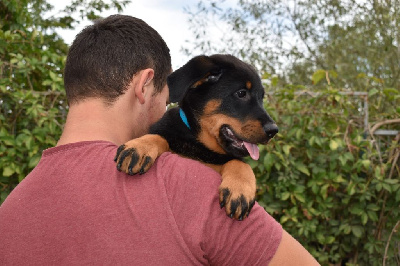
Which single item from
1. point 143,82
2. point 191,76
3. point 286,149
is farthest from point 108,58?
point 286,149

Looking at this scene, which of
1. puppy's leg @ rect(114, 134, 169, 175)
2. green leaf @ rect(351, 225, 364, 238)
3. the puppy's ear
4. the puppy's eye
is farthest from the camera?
green leaf @ rect(351, 225, 364, 238)

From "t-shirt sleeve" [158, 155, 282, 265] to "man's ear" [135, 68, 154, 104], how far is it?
0.58m

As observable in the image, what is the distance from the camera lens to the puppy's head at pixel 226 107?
2439 millimetres

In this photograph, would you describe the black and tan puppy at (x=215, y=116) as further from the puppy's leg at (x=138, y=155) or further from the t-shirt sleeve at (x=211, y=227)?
the t-shirt sleeve at (x=211, y=227)

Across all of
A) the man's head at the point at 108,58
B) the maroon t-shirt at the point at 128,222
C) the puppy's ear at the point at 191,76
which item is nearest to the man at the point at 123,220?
the maroon t-shirt at the point at 128,222

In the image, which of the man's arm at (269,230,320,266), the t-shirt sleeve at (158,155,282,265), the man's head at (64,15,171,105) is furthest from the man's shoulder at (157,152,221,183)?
the man's head at (64,15,171,105)

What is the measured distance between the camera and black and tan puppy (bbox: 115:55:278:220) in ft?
7.94

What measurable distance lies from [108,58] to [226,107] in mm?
760

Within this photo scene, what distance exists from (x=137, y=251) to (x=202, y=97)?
49.2 inches

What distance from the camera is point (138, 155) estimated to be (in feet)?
5.84

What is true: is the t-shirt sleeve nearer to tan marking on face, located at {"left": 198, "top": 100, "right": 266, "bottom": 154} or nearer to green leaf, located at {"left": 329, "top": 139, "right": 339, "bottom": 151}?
tan marking on face, located at {"left": 198, "top": 100, "right": 266, "bottom": 154}

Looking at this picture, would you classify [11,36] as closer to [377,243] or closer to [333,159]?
[333,159]

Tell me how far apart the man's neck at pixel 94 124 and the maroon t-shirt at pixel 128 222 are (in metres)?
0.20

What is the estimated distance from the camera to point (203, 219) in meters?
1.50
